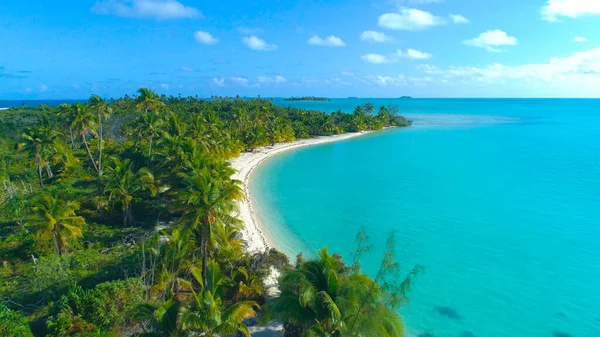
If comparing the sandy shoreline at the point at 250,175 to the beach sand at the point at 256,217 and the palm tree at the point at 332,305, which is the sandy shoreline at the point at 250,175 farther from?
the palm tree at the point at 332,305

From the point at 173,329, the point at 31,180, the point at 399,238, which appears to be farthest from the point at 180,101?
the point at 173,329

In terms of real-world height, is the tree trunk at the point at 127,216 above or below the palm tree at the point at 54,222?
below

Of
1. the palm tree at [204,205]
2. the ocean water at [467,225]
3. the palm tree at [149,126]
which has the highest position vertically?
the palm tree at [149,126]

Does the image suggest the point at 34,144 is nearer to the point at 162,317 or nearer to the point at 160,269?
the point at 160,269

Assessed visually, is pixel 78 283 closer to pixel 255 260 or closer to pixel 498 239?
pixel 255 260

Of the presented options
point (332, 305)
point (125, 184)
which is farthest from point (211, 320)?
point (125, 184)

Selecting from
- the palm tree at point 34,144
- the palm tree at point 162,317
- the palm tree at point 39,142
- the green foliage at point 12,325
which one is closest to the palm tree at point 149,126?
the palm tree at point 39,142
